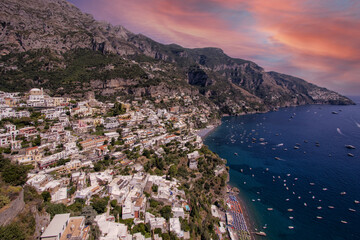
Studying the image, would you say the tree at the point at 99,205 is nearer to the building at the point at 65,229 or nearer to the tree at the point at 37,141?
the building at the point at 65,229

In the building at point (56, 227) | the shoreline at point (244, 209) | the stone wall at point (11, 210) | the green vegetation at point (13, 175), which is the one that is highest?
the stone wall at point (11, 210)

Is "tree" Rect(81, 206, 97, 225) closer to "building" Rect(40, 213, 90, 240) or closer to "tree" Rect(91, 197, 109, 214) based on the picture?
"tree" Rect(91, 197, 109, 214)

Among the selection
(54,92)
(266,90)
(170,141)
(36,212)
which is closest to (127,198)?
(36,212)

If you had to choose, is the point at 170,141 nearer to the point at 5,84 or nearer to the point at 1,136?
the point at 1,136

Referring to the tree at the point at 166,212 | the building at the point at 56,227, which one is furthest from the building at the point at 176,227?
the building at the point at 56,227

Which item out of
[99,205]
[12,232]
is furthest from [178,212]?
[12,232]

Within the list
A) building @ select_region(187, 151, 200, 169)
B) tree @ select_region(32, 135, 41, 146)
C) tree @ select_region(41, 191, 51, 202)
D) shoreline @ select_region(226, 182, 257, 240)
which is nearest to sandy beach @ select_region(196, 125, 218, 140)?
building @ select_region(187, 151, 200, 169)

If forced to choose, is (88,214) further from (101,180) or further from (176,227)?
(176,227)
